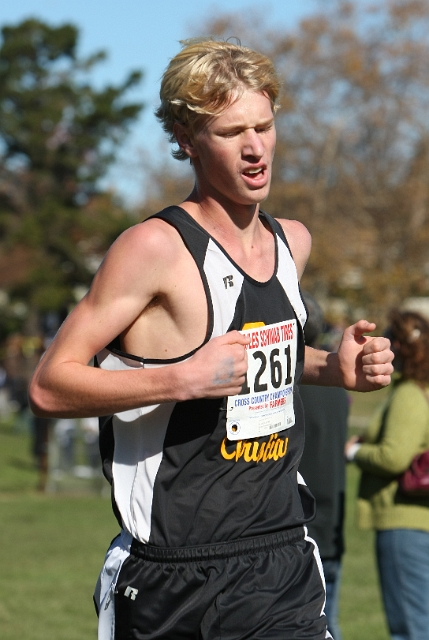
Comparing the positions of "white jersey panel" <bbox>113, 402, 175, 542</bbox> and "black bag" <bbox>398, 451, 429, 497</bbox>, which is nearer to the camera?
"white jersey panel" <bbox>113, 402, 175, 542</bbox>

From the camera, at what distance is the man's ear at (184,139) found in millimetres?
2975

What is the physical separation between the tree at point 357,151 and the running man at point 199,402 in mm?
Answer: 32673

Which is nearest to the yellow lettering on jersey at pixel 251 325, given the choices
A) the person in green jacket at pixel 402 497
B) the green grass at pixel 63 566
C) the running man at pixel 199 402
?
the running man at pixel 199 402

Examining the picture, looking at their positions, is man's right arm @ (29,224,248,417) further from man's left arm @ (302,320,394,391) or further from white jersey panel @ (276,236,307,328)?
man's left arm @ (302,320,394,391)

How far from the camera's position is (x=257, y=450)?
2889 mm

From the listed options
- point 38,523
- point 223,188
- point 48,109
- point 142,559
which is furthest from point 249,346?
point 48,109

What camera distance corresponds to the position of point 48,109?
4484 cm

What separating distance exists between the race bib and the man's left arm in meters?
0.22

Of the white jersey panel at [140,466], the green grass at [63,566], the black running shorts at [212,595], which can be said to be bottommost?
the green grass at [63,566]

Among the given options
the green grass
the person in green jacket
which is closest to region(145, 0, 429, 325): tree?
the green grass

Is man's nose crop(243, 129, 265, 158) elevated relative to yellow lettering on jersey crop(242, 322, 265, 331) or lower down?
elevated

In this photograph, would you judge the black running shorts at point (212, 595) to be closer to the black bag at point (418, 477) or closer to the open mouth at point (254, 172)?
the open mouth at point (254, 172)

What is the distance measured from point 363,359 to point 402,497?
8.07ft

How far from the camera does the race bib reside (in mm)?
2840
